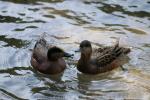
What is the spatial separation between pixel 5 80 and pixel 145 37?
392cm

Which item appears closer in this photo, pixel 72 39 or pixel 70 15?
pixel 72 39

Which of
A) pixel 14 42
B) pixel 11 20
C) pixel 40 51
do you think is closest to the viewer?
pixel 40 51

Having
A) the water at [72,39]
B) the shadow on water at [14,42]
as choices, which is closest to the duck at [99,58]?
the water at [72,39]

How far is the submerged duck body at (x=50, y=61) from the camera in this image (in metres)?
11.1

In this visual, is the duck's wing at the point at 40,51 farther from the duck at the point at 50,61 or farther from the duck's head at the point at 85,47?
the duck's head at the point at 85,47

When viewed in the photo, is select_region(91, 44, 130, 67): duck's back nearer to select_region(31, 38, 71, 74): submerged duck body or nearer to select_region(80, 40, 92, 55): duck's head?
select_region(80, 40, 92, 55): duck's head

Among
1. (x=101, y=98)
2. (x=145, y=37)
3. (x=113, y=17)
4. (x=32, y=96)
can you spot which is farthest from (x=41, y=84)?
(x=113, y=17)

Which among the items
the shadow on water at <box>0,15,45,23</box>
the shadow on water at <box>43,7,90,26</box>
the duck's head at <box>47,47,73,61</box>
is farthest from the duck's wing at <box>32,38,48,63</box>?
the shadow on water at <box>43,7,90,26</box>

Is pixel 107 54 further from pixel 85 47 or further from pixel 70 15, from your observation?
pixel 70 15

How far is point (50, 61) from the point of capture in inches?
444

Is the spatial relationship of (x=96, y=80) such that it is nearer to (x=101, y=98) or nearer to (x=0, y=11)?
(x=101, y=98)

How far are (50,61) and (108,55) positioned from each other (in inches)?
49.8

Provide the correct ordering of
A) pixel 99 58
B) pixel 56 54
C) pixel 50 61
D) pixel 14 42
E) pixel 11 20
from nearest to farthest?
1. pixel 56 54
2. pixel 50 61
3. pixel 99 58
4. pixel 14 42
5. pixel 11 20

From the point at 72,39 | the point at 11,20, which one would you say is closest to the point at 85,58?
the point at 72,39
